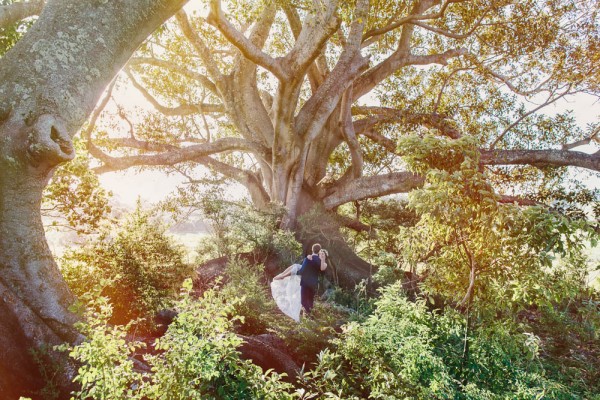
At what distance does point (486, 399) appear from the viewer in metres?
2.89

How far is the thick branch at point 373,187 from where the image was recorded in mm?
10102

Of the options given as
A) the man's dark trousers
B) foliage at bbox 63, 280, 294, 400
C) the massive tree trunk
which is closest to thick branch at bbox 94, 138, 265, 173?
the man's dark trousers

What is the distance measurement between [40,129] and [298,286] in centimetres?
495

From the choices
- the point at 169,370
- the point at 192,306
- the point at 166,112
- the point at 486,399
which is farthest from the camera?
the point at 166,112

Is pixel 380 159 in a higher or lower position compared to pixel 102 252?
higher

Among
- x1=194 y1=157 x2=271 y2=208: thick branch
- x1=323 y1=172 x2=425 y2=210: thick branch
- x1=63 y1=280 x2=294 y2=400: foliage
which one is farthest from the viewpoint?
x1=194 y1=157 x2=271 y2=208: thick branch

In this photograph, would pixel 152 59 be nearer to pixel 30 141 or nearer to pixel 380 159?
pixel 30 141

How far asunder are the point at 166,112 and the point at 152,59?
2511 millimetres

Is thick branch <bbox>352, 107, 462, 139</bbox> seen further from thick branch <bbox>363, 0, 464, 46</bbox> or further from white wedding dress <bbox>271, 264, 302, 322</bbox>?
white wedding dress <bbox>271, 264, 302, 322</bbox>

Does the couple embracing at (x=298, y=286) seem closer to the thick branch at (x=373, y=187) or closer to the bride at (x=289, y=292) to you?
the bride at (x=289, y=292)

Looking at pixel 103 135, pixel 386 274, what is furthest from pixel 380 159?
pixel 103 135

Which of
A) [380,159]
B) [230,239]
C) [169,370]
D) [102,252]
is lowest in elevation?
[169,370]

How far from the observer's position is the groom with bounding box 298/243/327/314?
6895mm

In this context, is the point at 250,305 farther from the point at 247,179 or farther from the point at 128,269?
the point at 247,179
